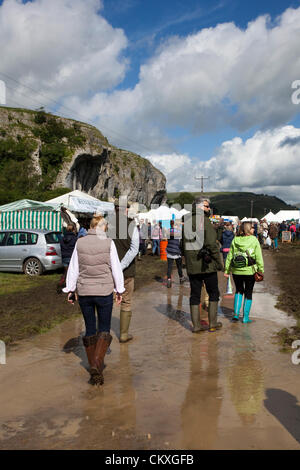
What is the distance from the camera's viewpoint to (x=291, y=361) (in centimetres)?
515

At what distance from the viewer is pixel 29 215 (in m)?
19.7

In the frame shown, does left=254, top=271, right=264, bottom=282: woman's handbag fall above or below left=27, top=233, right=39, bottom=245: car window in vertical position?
below

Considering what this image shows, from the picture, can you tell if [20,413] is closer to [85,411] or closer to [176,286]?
[85,411]

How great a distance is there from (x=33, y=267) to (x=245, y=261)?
8859 millimetres

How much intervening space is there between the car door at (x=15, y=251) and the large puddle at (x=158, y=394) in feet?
24.3

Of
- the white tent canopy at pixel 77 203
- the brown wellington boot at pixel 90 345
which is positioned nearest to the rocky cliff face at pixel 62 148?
the white tent canopy at pixel 77 203

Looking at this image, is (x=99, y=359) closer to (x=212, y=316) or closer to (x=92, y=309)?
(x=92, y=309)

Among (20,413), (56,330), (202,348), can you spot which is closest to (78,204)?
(56,330)

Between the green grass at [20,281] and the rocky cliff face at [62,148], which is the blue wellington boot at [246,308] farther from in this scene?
Result: the rocky cliff face at [62,148]

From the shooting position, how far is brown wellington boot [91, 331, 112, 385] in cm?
448

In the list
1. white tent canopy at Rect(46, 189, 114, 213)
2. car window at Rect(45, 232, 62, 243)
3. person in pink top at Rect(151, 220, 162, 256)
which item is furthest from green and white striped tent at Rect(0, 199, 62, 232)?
car window at Rect(45, 232, 62, 243)

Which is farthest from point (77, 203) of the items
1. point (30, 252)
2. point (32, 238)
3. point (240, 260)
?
point (240, 260)

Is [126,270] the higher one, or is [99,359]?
[126,270]

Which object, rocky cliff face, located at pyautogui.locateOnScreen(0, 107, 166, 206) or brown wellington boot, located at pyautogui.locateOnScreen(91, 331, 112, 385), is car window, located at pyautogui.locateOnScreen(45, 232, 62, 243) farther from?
rocky cliff face, located at pyautogui.locateOnScreen(0, 107, 166, 206)
